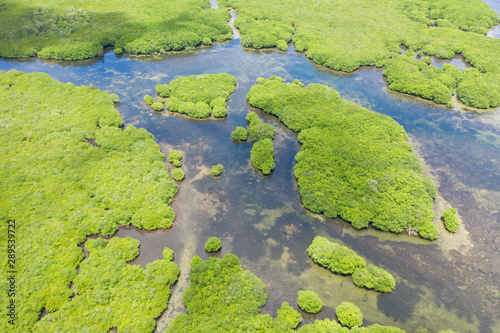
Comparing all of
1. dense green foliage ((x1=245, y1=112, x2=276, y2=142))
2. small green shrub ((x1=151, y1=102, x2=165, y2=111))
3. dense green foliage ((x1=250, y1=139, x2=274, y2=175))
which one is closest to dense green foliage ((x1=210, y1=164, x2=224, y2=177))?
dense green foliage ((x1=250, y1=139, x2=274, y2=175))

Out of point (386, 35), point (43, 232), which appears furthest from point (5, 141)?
point (386, 35)

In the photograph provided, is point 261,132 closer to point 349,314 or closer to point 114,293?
point 349,314

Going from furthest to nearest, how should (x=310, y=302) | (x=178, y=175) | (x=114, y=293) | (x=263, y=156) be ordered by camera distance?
1. (x=263, y=156)
2. (x=178, y=175)
3. (x=310, y=302)
4. (x=114, y=293)

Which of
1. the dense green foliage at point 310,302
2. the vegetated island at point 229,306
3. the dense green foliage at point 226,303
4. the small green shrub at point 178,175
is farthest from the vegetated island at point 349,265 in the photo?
the small green shrub at point 178,175

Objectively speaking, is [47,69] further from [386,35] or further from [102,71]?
[386,35]

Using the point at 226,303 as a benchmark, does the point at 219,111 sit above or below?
above

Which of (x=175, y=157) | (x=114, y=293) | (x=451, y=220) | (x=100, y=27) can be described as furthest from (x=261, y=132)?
(x=100, y=27)

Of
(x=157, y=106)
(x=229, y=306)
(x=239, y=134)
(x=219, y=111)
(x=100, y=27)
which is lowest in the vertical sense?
(x=229, y=306)

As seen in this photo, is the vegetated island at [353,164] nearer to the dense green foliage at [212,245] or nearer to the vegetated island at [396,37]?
the dense green foliage at [212,245]
